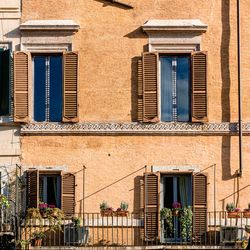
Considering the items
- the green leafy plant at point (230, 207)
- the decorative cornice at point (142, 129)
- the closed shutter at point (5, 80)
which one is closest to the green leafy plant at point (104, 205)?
the decorative cornice at point (142, 129)

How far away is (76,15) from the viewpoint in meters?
24.3

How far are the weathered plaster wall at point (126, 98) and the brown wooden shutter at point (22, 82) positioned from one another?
0.84 meters

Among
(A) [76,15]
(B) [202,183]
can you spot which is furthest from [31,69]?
(B) [202,183]

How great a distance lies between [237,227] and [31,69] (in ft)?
22.1

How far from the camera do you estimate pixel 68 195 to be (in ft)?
77.6

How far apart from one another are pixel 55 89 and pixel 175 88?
3.16 m

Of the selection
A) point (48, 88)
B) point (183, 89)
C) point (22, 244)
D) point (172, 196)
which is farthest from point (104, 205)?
point (183, 89)

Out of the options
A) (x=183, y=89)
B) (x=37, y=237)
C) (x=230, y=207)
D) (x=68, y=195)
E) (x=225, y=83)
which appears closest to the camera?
(x=37, y=237)

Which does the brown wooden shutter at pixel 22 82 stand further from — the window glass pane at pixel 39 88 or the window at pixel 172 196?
the window at pixel 172 196

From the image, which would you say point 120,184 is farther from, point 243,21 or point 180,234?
point 243,21

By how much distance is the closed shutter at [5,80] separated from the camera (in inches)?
945

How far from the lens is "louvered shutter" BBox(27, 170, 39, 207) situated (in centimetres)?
2356

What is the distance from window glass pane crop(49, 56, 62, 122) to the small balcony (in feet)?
8.96

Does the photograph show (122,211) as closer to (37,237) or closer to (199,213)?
(199,213)
